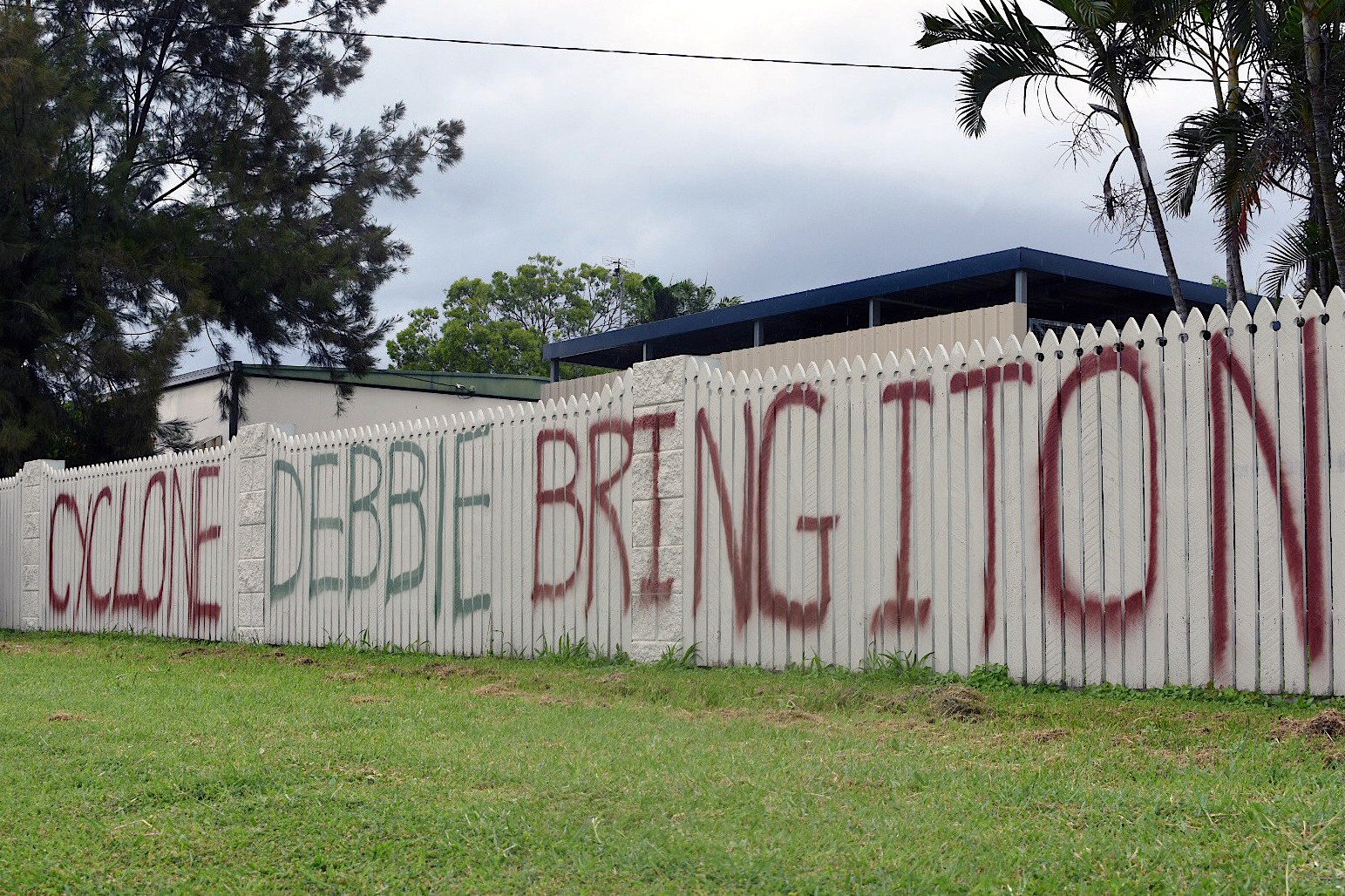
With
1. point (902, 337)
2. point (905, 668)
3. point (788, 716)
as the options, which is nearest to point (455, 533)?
point (905, 668)

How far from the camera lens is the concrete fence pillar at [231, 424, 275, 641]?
1237 cm

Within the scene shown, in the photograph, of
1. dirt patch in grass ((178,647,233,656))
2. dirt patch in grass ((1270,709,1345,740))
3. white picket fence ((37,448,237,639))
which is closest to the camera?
dirt patch in grass ((1270,709,1345,740))

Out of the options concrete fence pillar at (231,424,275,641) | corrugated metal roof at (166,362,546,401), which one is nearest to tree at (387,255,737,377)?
corrugated metal roof at (166,362,546,401)

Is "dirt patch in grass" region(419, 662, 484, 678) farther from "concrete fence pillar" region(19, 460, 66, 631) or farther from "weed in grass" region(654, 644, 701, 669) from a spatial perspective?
"concrete fence pillar" region(19, 460, 66, 631)

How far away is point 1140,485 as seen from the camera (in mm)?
6480

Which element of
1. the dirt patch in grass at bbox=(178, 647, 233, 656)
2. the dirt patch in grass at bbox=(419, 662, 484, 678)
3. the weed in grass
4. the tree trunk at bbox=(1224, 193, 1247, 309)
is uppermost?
the tree trunk at bbox=(1224, 193, 1247, 309)

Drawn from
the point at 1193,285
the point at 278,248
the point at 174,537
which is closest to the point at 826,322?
the point at 1193,285

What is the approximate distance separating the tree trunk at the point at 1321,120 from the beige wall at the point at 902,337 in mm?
5717

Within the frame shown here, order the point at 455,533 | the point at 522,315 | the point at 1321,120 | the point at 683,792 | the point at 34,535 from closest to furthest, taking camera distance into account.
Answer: the point at 683,792 < the point at 1321,120 < the point at 455,533 < the point at 34,535 < the point at 522,315

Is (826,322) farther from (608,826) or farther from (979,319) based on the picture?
(608,826)

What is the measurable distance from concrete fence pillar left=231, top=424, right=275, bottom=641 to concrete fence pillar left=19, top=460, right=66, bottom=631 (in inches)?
181

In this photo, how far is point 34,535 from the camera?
1600cm

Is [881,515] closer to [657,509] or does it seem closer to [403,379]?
[657,509]

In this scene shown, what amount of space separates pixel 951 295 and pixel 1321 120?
12.3m
